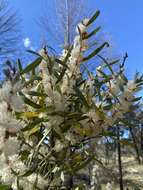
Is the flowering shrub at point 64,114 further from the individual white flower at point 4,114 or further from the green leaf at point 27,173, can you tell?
the individual white flower at point 4,114

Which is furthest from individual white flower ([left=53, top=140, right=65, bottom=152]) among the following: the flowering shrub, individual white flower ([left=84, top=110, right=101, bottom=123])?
individual white flower ([left=84, top=110, right=101, bottom=123])

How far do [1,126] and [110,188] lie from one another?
1034 millimetres

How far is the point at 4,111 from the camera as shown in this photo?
3.49 ft

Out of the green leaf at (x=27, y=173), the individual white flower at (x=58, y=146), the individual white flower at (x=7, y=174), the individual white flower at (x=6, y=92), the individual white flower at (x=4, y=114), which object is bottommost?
the individual white flower at (x=7, y=174)

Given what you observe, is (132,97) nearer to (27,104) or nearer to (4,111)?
(27,104)

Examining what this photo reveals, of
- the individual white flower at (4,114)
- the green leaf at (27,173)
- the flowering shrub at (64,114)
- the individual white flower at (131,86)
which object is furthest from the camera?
Answer: the individual white flower at (131,86)

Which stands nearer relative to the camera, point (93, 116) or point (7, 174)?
point (7, 174)

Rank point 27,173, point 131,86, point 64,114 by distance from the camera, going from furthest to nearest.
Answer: point 131,86 < point 64,114 < point 27,173

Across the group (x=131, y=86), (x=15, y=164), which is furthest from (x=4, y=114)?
(x=131, y=86)

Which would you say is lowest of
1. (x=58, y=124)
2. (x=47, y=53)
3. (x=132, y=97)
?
(x=58, y=124)

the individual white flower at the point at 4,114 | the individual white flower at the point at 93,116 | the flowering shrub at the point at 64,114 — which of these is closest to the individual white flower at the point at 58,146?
the flowering shrub at the point at 64,114

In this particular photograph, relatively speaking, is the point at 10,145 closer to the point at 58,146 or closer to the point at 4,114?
the point at 4,114

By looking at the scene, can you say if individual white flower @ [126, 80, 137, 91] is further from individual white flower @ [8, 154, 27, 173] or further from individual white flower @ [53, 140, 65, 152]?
individual white flower @ [8, 154, 27, 173]

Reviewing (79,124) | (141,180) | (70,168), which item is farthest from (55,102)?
(141,180)
